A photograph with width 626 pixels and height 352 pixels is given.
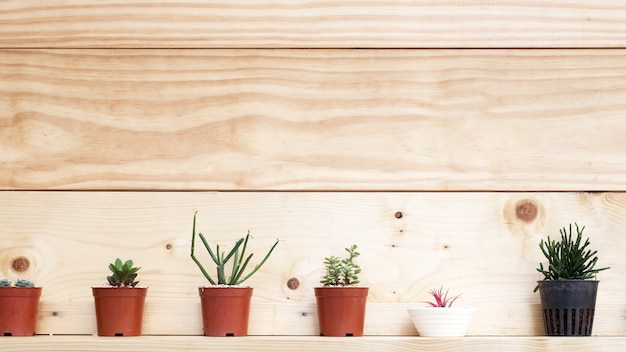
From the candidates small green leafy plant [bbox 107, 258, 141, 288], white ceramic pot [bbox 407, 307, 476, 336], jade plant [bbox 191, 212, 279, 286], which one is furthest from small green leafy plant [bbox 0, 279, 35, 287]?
white ceramic pot [bbox 407, 307, 476, 336]

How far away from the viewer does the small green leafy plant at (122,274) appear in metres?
1.29

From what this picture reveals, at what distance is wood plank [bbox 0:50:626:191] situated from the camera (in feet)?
4.57

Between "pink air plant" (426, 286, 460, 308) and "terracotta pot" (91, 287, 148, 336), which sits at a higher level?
"pink air plant" (426, 286, 460, 308)

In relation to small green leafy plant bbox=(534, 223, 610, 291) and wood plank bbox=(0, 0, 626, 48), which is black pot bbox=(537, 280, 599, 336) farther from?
wood plank bbox=(0, 0, 626, 48)

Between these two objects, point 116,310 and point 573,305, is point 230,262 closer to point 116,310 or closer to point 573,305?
point 116,310

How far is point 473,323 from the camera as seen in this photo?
1.37m

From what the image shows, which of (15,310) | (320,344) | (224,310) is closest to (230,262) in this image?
(224,310)

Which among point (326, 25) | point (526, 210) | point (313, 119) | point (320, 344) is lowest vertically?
point (320, 344)

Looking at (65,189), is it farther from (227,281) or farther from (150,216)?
(227,281)

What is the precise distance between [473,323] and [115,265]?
1.75 ft

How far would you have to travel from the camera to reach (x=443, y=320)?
129 cm

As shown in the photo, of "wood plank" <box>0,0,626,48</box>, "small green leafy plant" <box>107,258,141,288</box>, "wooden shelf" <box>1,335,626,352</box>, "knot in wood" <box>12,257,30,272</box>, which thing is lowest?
"wooden shelf" <box>1,335,626,352</box>

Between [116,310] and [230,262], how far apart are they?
0.61 feet

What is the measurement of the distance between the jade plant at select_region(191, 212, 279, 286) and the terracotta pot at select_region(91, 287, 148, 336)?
112 millimetres
